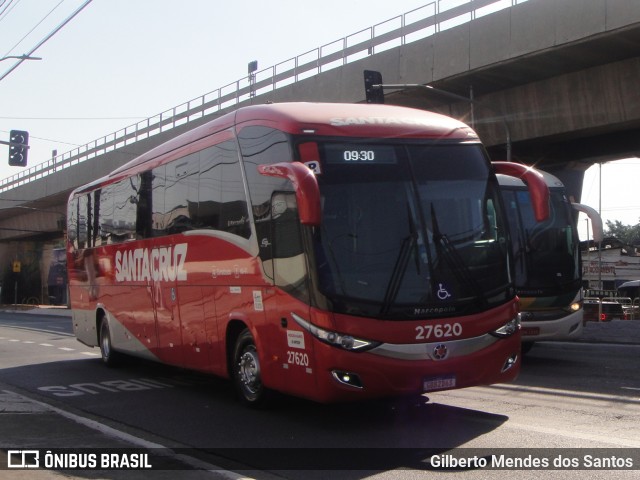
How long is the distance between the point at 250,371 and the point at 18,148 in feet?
75.9

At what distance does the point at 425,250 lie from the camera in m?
8.06

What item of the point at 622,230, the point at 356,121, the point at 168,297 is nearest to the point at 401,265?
the point at 356,121

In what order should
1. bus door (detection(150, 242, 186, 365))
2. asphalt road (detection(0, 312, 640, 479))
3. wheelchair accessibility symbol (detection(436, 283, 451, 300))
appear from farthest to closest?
bus door (detection(150, 242, 186, 365)) < wheelchair accessibility symbol (detection(436, 283, 451, 300)) < asphalt road (detection(0, 312, 640, 479))

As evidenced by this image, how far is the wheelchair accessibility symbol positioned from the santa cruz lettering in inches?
175

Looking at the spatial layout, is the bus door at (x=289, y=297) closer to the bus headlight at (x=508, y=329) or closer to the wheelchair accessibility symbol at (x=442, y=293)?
the wheelchair accessibility symbol at (x=442, y=293)

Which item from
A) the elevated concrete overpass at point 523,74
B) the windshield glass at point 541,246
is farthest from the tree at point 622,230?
the windshield glass at point 541,246

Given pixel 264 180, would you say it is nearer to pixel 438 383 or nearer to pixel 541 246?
pixel 438 383

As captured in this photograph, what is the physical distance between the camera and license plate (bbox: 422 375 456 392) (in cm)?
784

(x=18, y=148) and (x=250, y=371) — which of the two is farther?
(x=18, y=148)

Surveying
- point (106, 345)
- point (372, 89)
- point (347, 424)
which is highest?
point (372, 89)

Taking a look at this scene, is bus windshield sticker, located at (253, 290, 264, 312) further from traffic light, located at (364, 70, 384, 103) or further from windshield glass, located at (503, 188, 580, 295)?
traffic light, located at (364, 70, 384, 103)

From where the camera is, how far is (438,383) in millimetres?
7910

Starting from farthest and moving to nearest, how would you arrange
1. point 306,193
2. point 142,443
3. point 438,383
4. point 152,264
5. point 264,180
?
point 152,264, point 264,180, point 438,383, point 142,443, point 306,193

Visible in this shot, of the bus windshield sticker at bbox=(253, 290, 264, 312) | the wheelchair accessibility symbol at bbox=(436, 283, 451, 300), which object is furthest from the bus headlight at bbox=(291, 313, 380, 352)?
the bus windshield sticker at bbox=(253, 290, 264, 312)
